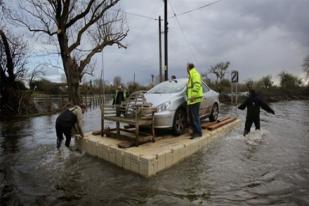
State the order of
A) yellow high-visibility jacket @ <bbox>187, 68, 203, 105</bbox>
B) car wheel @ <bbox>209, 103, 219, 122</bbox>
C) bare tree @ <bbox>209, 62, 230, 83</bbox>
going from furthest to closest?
bare tree @ <bbox>209, 62, 230, 83</bbox> → car wheel @ <bbox>209, 103, 219, 122</bbox> → yellow high-visibility jacket @ <bbox>187, 68, 203, 105</bbox>

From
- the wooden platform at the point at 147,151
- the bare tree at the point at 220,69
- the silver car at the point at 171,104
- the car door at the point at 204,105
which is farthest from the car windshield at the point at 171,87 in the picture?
the bare tree at the point at 220,69

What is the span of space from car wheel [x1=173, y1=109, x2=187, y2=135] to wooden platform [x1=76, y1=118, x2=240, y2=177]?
0.19 m

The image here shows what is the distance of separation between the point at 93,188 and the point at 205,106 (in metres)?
5.47

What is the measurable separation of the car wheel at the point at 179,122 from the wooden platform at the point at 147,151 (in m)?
0.19

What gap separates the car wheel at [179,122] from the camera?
8.27m

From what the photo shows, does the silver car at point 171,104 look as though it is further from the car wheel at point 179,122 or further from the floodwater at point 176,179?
the floodwater at point 176,179

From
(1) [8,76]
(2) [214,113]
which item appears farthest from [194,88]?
(1) [8,76]

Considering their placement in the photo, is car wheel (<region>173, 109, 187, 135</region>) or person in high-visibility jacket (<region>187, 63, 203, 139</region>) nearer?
person in high-visibility jacket (<region>187, 63, 203, 139</region>)

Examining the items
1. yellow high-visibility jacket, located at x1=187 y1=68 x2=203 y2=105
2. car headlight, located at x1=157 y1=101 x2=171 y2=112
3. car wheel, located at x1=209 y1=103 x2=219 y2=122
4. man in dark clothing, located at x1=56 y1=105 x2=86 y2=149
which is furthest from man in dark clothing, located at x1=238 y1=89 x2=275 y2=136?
man in dark clothing, located at x1=56 y1=105 x2=86 y2=149

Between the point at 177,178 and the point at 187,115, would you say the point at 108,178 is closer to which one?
the point at 177,178

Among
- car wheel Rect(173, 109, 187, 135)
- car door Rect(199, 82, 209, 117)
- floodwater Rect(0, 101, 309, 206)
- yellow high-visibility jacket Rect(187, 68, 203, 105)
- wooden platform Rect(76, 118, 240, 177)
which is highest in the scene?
yellow high-visibility jacket Rect(187, 68, 203, 105)

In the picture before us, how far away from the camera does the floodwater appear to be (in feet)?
16.3

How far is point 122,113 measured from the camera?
8.16 m

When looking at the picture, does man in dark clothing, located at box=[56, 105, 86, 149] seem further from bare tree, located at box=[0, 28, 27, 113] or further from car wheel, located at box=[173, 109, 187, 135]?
bare tree, located at box=[0, 28, 27, 113]
